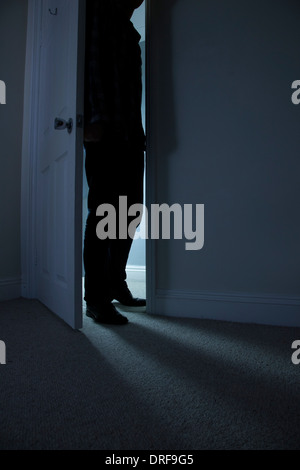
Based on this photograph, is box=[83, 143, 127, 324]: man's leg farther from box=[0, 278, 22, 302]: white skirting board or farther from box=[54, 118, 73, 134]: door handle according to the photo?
box=[0, 278, 22, 302]: white skirting board

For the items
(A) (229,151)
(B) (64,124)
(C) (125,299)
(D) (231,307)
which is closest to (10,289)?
(C) (125,299)

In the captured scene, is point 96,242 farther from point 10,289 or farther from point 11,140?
point 11,140

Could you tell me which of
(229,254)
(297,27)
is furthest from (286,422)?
(297,27)

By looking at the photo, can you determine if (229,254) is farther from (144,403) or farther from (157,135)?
(144,403)

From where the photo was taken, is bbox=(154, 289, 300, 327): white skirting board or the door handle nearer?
the door handle

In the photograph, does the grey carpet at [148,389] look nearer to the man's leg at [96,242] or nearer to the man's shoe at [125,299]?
the man's leg at [96,242]

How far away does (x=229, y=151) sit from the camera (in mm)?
1422

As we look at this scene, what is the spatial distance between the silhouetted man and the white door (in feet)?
0.32

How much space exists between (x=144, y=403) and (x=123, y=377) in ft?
0.47

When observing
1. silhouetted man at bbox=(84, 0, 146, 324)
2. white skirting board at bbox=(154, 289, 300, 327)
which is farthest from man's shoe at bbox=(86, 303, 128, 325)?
white skirting board at bbox=(154, 289, 300, 327)

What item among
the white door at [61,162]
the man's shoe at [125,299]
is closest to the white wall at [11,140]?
the white door at [61,162]

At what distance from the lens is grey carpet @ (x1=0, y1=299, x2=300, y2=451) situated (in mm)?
538

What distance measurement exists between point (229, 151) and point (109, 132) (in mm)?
568

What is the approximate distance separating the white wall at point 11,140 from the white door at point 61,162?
204mm
